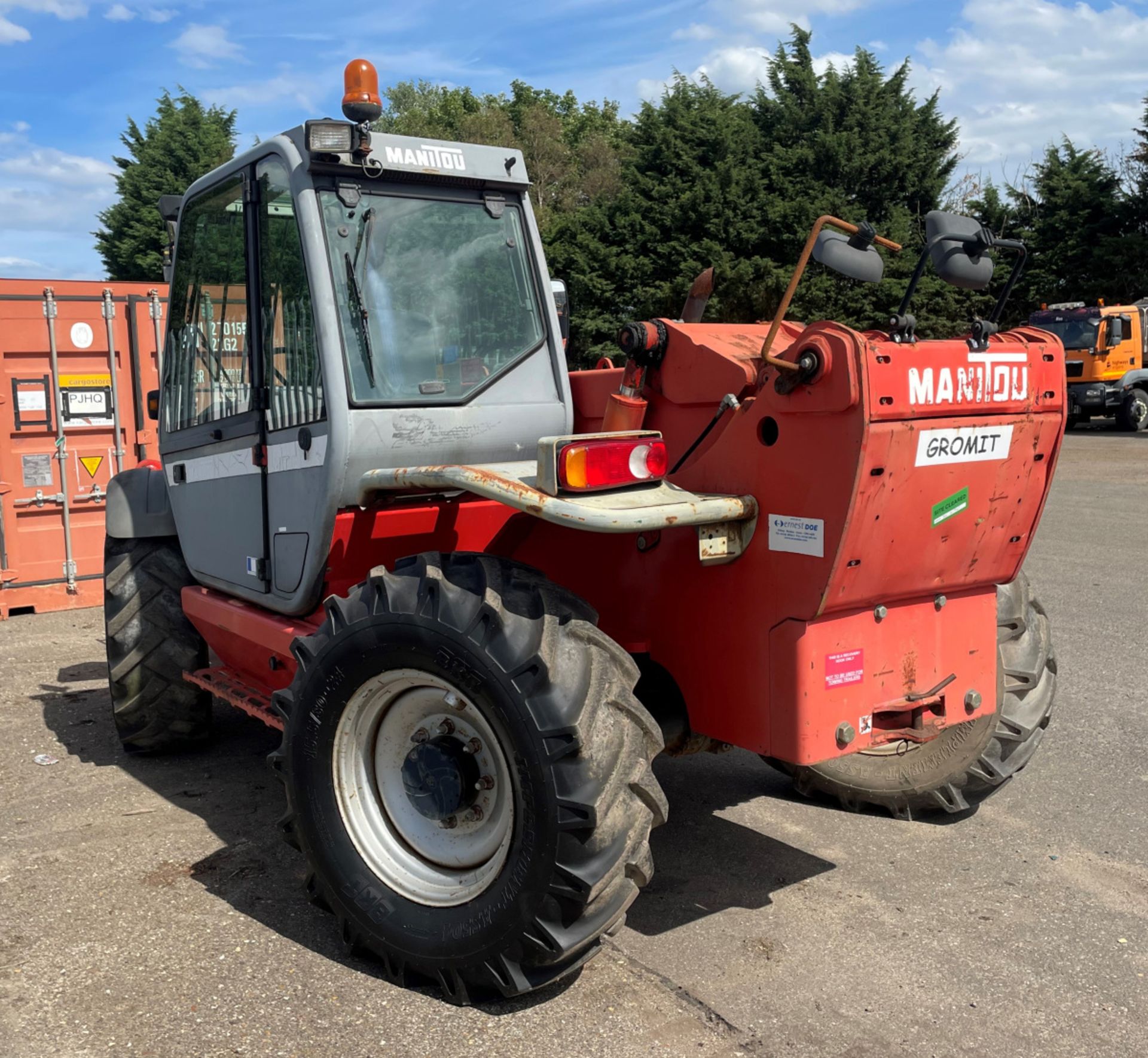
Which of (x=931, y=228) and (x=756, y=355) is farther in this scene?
(x=756, y=355)

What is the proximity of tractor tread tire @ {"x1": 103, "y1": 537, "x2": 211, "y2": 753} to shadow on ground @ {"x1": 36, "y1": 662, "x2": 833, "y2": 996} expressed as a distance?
0.20 m

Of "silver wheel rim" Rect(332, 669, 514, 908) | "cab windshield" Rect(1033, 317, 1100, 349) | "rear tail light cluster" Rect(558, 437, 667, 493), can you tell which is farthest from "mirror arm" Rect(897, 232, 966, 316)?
"cab windshield" Rect(1033, 317, 1100, 349)

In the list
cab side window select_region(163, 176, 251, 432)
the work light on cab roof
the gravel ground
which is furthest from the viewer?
cab side window select_region(163, 176, 251, 432)

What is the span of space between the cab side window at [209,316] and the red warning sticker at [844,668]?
2.30 meters

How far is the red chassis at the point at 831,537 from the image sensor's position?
2.95 meters

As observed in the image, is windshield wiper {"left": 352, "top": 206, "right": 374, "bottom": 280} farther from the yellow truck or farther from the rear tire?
the rear tire

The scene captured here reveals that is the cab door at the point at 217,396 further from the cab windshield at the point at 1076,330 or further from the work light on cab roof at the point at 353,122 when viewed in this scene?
the cab windshield at the point at 1076,330

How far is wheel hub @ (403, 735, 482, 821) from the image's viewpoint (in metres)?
3.17

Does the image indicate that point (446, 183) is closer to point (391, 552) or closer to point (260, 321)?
point (260, 321)

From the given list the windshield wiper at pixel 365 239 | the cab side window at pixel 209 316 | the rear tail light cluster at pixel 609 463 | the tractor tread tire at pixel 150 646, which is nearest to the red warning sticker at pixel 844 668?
the rear tail light cluster at pixel 609 463

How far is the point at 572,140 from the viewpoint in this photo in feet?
207

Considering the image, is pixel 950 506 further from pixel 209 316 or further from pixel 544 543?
pixel 209 316

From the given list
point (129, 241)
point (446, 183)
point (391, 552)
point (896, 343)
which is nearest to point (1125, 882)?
point (896, 343)

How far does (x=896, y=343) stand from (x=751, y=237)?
27.7 metres
